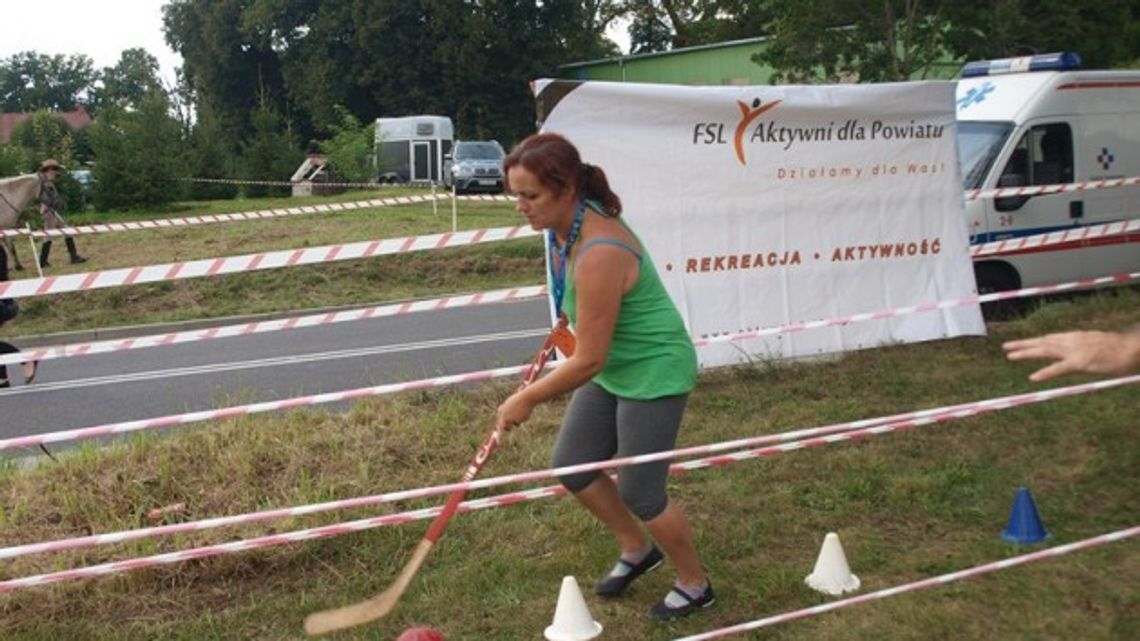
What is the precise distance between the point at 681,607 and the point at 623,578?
0.30m

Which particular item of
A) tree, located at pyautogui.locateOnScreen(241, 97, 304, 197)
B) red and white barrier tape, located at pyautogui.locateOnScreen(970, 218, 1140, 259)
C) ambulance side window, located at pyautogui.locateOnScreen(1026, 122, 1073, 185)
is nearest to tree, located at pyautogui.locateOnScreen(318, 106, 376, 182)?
tree, located at pyautogui.locateOnScreen(241, 97, 304, 197)

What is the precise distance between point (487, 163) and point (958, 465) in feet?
87.4

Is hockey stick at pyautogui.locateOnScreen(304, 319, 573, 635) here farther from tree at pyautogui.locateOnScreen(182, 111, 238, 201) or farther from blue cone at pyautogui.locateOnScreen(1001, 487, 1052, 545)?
tree at pyautogui.locateOnScreen(182, 111, 238, 201)

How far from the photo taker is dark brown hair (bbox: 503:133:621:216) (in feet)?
11.5

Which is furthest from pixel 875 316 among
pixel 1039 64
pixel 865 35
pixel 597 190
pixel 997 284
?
pixel 865 35

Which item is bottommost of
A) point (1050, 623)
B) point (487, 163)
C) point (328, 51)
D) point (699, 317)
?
point (1050, 623)

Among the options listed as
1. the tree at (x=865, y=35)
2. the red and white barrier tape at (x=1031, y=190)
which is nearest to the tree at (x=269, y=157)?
the tree at (x=865, y=35)

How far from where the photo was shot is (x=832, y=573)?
411 cm

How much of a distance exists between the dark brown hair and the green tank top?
25 cm

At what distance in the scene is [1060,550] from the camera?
3844 millimetres

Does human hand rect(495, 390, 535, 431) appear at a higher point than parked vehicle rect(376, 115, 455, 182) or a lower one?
lower

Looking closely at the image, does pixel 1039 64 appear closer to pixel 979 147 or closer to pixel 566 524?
pixel 979 147

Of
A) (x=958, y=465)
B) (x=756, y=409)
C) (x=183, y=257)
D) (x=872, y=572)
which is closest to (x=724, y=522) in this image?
(x=872, y=572)

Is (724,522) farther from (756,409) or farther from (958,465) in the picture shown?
(756,409)
